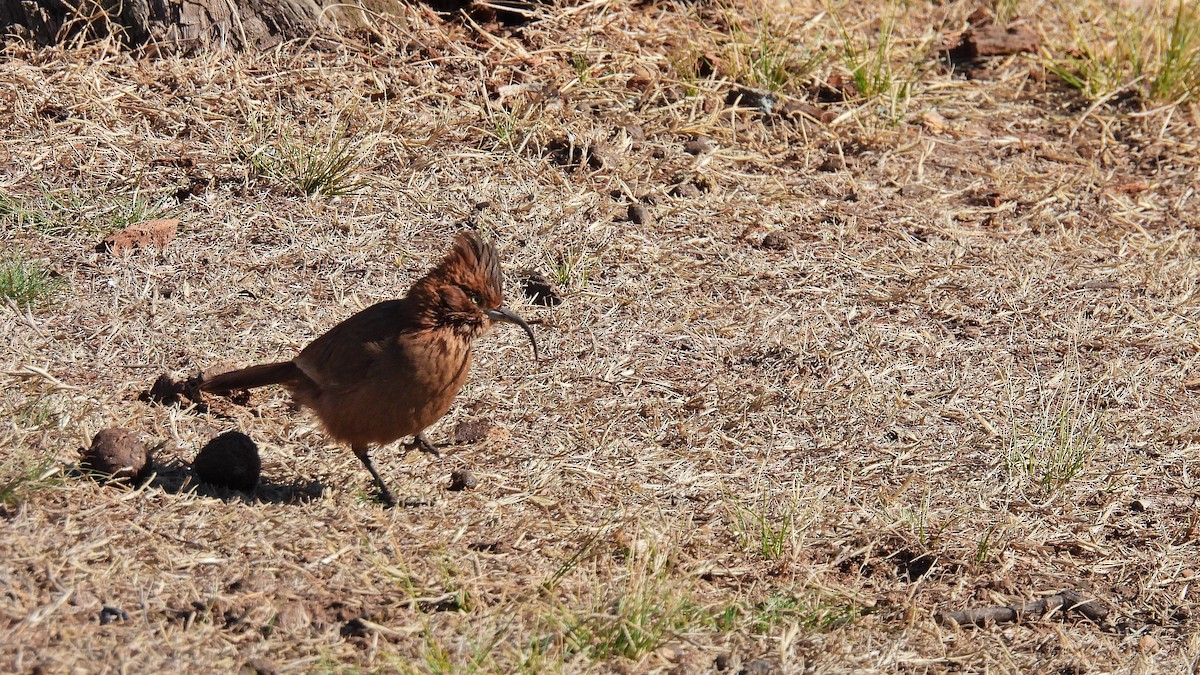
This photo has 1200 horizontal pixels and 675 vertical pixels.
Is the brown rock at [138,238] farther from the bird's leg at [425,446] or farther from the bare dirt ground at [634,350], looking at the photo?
the bird's leg at [425,446]

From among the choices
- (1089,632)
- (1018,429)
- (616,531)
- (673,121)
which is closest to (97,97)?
(673,121)

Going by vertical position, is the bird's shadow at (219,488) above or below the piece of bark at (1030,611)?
above

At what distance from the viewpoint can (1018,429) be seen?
453 centimetres

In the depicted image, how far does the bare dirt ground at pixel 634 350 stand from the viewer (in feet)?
11.0

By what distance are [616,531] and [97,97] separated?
346 centimetres

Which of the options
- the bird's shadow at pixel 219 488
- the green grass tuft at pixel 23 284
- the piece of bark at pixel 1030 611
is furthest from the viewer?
the green grass tuft at pixel 23 284

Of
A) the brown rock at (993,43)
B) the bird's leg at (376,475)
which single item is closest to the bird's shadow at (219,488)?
the bird's leg at (376,475)

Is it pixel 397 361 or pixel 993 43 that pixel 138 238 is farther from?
pixel 993 43

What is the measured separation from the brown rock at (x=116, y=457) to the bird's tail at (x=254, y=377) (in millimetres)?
366

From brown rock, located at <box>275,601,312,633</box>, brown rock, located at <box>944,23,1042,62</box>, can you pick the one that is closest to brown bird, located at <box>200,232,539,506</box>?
brown rock, located at <box>275,601,312,633</box>

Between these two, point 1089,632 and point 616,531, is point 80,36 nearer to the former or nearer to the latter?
point 616,531

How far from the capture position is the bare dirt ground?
335 centimetres

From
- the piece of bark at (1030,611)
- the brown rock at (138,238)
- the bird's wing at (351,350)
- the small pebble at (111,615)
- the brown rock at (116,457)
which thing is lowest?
the piece of bark at (1030,611)

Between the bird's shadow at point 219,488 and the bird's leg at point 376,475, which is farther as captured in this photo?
the bird's leg at point 376,475
